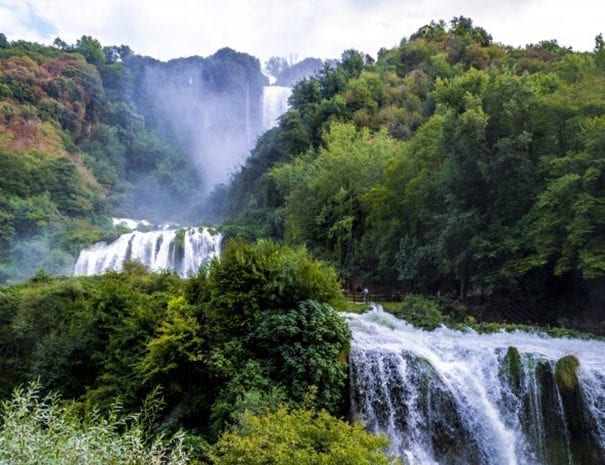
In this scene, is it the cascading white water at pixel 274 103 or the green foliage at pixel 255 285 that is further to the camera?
the cascading white water at pixel 274 103

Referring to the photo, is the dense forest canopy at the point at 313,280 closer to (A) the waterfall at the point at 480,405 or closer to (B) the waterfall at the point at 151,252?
(A) the waterfall at the point at 480,405

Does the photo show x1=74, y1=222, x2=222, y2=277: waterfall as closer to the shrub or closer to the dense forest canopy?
the dense forest canopy

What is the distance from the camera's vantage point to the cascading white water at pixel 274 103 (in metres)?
80.8

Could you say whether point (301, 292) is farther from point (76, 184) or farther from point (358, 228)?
point (76, 184)

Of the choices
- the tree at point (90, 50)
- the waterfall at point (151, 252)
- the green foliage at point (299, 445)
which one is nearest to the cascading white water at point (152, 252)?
the waterfall at point (151, 252)

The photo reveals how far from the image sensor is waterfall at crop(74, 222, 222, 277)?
33812mm

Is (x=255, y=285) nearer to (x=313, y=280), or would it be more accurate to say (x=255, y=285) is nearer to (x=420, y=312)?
(x=313, y=280)

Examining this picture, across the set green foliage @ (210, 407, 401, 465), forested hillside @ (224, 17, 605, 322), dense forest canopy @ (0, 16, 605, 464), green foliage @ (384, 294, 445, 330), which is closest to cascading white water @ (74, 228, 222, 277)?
dense forest canopy @ (0, 16, 605, 464)

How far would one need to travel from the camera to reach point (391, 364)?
1148cm

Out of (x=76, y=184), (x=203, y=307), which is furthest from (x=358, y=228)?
Result: (x=76, y=184)

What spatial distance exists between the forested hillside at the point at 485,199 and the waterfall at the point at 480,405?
4790 millimetres

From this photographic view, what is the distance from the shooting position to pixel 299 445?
664 centimetres

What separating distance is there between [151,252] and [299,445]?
30002 mm

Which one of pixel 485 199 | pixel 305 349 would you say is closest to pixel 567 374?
pixel 305 349
